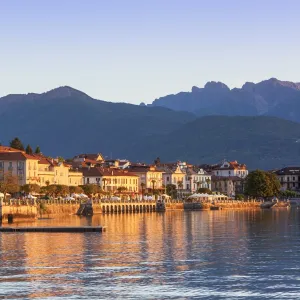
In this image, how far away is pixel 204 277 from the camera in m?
47.0

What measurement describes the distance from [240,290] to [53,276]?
10117 millimetres

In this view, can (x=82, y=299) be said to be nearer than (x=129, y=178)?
Yes

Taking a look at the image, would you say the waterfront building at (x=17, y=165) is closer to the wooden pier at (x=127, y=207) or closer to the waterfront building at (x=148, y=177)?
the wooden pier at (x=127, y=207)

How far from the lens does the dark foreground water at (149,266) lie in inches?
1678

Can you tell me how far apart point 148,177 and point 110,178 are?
19641 mm

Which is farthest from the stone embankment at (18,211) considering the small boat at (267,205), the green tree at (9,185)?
the small boat at (267,205)

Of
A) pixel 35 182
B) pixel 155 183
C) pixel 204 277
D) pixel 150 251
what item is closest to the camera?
pixel 204 277

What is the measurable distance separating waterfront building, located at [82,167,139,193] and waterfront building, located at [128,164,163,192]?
777cm

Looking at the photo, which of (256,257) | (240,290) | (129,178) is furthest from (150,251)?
(129,178)

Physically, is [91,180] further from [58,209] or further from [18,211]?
[18,211]

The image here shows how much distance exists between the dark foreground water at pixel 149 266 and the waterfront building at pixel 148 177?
104m

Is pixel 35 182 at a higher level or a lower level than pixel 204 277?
higher

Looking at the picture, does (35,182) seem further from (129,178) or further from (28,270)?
(28,270)

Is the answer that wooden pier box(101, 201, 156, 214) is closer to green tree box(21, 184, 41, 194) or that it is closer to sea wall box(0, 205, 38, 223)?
green tree box(21, 184, 41, 194)
